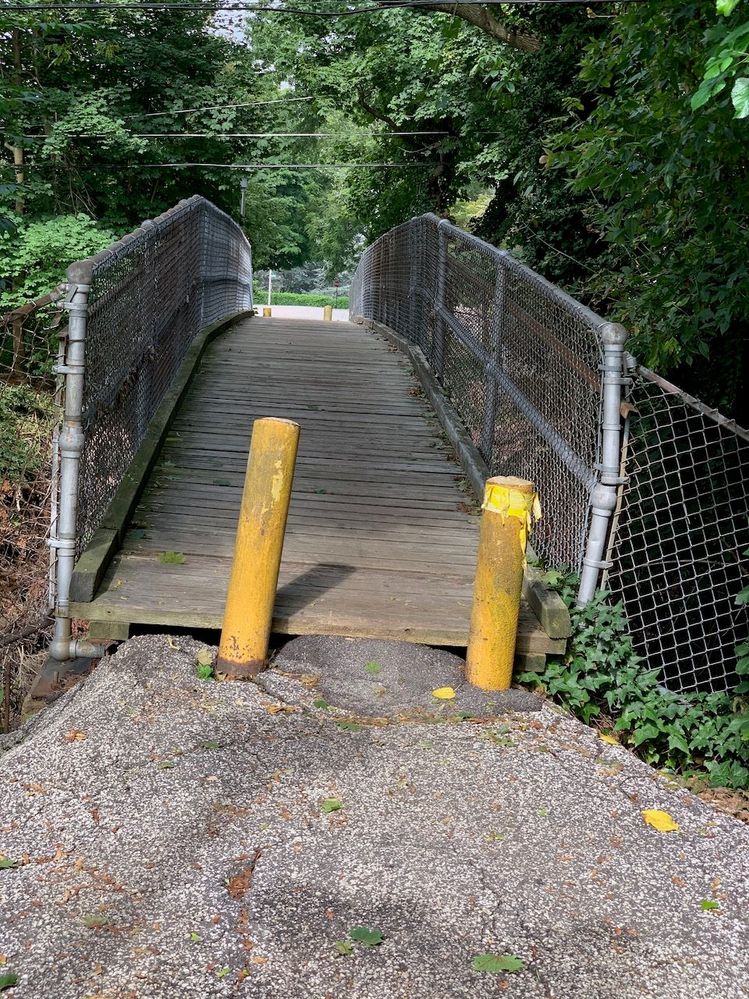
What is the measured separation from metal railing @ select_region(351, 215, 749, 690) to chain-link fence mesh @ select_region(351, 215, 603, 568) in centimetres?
2

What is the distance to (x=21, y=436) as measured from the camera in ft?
25.4

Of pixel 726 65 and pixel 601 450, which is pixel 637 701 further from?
pixel 726 65

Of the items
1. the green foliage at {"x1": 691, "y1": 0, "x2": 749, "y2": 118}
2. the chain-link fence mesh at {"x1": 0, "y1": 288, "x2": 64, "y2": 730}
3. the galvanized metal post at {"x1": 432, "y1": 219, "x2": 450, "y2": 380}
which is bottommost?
the chain-link fence mesh at {"x1": 0, "y1": 288, "x2": 64, "y2": 730}

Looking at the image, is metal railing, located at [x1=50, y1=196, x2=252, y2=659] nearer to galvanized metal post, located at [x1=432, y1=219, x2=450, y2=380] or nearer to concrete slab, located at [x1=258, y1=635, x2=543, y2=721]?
concrete slab, located at [x1=258, y1=635, x2=543, y2=721]

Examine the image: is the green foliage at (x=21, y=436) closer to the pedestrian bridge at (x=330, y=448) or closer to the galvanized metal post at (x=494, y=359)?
the pedestrian bridge at (x=330, y=448)

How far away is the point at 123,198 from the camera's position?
1938 centimetres

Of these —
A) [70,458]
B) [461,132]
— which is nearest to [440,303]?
[70,458]

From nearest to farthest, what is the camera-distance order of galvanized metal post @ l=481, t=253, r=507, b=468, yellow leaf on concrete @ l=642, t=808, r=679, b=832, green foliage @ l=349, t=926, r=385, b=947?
green foliage @ l=349, t=926, r=385, b=947
yellow leaf on concrete @ l=642, t=808, r=679, b=832
galvanized metal post @ l=481, t=253, r=507, b=468

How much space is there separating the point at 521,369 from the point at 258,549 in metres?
2.79

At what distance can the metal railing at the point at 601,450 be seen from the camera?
14.8ft

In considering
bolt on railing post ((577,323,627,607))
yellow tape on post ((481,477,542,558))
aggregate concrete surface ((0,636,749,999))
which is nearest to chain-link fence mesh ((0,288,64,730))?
aggregate concrete surface ((0,636,749,999))

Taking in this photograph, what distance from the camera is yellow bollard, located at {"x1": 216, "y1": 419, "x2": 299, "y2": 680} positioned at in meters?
4.30

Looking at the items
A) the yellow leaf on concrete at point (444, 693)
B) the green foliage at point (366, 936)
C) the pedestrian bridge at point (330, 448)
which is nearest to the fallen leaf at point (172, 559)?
the pedestrian bridge at point (330, 448)

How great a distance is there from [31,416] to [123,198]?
13029 mm
